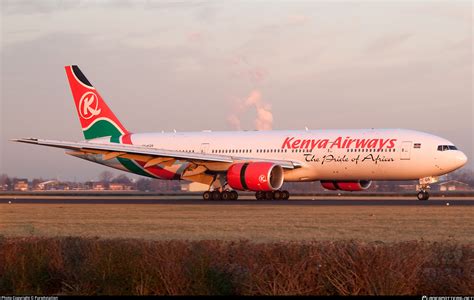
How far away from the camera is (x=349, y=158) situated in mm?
46312

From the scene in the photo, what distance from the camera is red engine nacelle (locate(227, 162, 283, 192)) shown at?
4478cm

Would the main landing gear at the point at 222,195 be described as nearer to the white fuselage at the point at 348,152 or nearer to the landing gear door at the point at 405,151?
the white fuselage at the point at 348,152

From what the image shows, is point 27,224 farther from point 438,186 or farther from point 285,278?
point 438,186

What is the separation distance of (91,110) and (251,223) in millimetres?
30580

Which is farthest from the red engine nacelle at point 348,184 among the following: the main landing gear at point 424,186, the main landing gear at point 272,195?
the main landing gear at point 424,186

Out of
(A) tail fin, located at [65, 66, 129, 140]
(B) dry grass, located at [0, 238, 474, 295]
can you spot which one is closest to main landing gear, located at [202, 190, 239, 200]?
(A) tail fin, located at [65, 66, 129, 140]

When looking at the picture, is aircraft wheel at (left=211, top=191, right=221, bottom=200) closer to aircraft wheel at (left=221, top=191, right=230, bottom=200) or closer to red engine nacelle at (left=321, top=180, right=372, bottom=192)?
aircraft wheel at (left=221, top=191, right=230, bottom=200)

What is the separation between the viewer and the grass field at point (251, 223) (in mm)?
23125

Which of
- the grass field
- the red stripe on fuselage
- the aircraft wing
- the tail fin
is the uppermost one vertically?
→ the tail fin

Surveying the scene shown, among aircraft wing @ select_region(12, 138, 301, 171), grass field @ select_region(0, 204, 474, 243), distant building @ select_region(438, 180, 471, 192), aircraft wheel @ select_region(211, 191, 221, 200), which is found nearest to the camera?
grass field @ select_region(0, 204, 474, 243)

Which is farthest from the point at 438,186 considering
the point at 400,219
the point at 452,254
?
the point at 452,254

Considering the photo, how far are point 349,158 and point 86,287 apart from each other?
109ft

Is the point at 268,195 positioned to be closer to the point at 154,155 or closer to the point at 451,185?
the point at 154,155

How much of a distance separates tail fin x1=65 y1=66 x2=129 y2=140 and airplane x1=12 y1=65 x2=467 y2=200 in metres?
0.07
